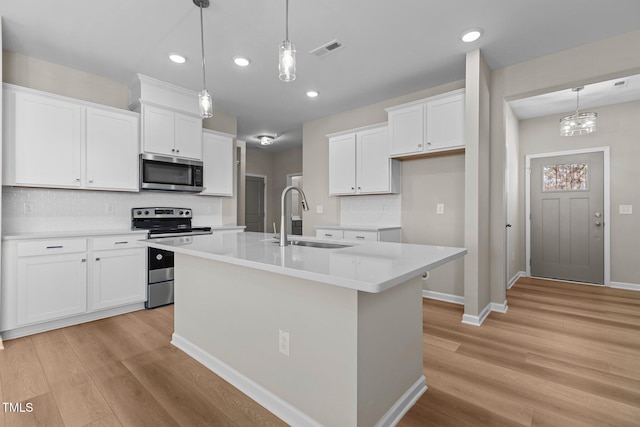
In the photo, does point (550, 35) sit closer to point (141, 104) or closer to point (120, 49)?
point (120, 49)

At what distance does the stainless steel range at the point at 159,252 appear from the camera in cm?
345

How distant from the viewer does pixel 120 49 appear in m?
2.92

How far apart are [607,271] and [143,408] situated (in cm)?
597

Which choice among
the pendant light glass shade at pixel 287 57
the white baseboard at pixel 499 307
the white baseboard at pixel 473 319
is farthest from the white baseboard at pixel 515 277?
the pendant light glass shade at pixel 287 57

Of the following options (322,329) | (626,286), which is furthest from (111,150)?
(626,286)

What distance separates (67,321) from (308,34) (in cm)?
362

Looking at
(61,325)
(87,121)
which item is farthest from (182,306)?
(87,121)

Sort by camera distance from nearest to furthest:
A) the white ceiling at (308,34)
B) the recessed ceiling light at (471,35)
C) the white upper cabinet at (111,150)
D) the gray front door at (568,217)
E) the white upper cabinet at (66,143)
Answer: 1. the white ceiling at (308,34)
2. the recessed ceiling light at (471,35)
3. the white upper cabinet at (66,143)
4. the white upper cabinet at (111,150)
5. the gray front door at (568,217)

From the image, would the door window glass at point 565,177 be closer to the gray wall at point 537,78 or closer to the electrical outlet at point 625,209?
the electrical outlet at point 625,209

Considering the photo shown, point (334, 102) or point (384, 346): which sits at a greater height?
point (334, 102)

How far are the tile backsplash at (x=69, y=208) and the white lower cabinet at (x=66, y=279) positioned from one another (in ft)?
1.61

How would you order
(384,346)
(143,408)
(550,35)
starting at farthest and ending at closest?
(550,35), (143,408), (384,346)

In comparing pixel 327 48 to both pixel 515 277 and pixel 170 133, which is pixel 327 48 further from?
pixel 515 277

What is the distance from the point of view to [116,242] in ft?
10.5
